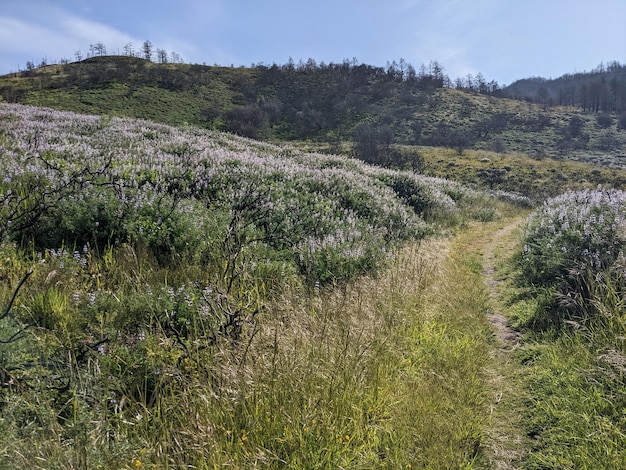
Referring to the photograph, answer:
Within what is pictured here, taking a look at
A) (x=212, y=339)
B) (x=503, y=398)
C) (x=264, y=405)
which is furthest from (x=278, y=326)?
(x=503, y=398)

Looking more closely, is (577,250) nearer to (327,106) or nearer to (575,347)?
(575,347)

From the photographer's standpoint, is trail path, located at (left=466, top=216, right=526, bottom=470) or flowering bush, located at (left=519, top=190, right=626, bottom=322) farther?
flowering bush, located at (left=519, top=190, right=626, bottom=322)

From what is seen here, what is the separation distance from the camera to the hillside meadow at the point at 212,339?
2568 millimetres

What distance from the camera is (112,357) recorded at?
3.12 metres

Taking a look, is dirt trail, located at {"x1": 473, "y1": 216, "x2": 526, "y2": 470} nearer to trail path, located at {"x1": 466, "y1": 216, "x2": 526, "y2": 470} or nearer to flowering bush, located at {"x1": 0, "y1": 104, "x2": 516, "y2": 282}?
trail path, located at {"x1": 466, "y1": 216, "x2": 526, "y2": 470}

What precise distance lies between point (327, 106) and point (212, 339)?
9914 cm

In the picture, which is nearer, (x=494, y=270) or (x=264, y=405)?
Answer: (x=264, y=405)

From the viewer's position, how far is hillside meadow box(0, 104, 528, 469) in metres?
2.57

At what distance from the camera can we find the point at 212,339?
3.55 meters

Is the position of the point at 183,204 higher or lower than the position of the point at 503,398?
higher

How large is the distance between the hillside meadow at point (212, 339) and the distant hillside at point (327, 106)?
51.6m

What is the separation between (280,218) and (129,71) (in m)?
95.4

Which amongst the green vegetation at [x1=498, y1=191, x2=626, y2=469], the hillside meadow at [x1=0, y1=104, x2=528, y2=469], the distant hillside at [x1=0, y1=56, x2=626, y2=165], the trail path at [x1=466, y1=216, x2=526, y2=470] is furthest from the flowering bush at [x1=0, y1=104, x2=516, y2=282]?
the distant hillside at [x1=0, y1=56, x2=626, y2=165]

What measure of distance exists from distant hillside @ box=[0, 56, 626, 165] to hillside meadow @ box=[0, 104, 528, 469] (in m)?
51.6
